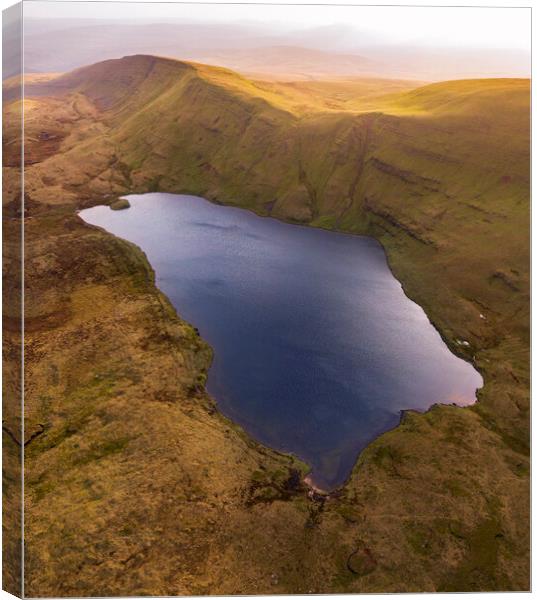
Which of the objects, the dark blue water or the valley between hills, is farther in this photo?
the dark blue water

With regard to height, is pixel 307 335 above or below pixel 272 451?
above

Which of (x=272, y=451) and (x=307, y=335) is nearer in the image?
(x=272, y=451)

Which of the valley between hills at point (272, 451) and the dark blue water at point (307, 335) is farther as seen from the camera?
the dark blue water at point (307, 335)

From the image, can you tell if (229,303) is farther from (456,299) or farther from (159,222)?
(159,222)
